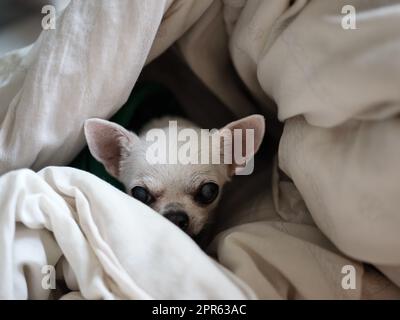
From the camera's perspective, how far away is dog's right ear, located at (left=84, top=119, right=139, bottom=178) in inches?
33.9

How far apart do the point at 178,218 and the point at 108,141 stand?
0.64 feet

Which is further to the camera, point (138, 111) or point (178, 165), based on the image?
point (138, 111)

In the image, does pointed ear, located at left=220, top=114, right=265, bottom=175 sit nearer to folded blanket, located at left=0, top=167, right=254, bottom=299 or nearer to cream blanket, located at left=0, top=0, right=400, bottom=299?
cream blanket, located at left=0, top=0, right=400, bottom=299

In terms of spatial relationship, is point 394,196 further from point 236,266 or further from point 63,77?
point 63,77

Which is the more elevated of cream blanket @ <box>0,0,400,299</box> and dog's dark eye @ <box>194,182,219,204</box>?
cream blanket @ <box>0,0,400,299</box>

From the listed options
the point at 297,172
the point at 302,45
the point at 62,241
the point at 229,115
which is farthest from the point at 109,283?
the point at 229,115

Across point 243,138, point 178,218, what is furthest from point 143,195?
point 243,138

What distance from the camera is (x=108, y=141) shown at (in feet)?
3.07

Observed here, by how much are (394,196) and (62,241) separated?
427 mm

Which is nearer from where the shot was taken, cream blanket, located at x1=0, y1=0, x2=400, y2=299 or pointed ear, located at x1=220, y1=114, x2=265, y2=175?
cream blanket, located at x1=0, y1=0, x2=400, y2=299

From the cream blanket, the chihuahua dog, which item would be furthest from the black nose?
the cream blanket

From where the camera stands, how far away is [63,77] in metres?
0.80

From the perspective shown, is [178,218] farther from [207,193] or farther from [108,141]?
[108,141]
